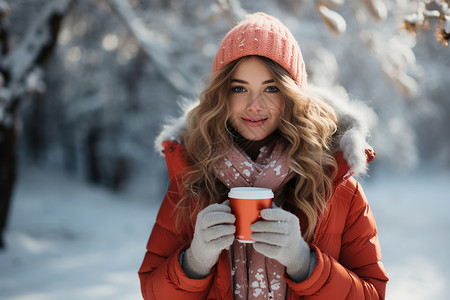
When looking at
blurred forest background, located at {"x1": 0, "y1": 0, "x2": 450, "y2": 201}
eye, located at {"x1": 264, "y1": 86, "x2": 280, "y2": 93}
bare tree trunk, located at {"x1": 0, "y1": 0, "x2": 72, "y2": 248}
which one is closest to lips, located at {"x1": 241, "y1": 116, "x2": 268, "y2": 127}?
eye, located at {"x1": 264, "y1": 86, "x2": 280, "y2": 93}

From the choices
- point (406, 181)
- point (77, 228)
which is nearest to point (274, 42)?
point (77, 228)

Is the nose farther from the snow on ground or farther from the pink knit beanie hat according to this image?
the snow on ground

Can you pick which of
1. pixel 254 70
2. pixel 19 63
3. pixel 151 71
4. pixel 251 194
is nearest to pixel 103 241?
pixel 19 63

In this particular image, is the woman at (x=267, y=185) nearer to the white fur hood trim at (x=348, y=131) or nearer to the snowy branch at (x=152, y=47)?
the white fur hood trim at (x=348, y=131)

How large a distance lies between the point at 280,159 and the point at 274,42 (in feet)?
1.77

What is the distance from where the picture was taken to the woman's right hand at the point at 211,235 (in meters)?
1.40

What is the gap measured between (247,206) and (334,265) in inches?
17.9

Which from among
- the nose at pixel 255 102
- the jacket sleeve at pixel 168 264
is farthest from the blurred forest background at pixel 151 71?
the jacket sleeve at pixel 168 264

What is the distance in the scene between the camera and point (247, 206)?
4.56 ft

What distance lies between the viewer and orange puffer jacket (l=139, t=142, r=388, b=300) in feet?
4.90

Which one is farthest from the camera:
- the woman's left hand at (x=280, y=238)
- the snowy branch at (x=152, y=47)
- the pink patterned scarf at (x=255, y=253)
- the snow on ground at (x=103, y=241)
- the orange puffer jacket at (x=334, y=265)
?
the snowy branch at (x=152, y=47)

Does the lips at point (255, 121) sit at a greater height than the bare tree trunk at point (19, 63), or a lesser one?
lesser

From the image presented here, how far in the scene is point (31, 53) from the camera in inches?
198

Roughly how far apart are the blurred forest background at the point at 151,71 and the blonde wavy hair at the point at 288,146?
30 cm
